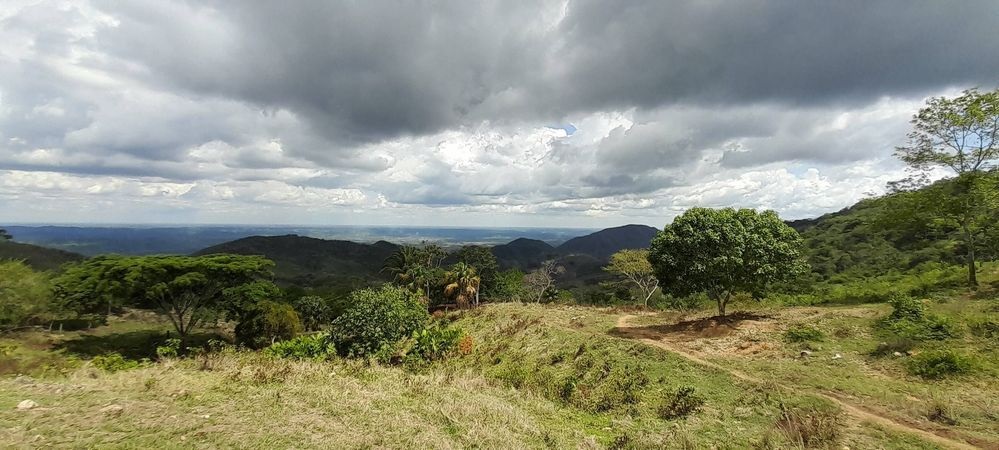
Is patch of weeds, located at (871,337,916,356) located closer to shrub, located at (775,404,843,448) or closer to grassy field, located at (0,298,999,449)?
grassy field, located at (0,298,999,449)

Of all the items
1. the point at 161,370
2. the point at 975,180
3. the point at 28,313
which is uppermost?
the point at 975,180

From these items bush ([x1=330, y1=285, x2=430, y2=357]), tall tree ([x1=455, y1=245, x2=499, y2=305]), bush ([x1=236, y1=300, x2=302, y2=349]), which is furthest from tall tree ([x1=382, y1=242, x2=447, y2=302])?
bush ([x1=330, y1=285, x2=430, y2=357])

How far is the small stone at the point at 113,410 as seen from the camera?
7.68 metres

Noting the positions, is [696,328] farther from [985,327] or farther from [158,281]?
[158,281]

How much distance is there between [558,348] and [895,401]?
1093 centimetres

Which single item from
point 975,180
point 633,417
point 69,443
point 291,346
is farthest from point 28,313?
point 975,180

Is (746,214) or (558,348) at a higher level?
(746,214)

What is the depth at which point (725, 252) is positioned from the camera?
1889 cm

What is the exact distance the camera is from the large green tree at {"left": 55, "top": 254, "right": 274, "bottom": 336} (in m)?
33.7

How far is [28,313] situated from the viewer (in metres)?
44.4

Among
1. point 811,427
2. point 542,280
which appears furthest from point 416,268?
point 811,427

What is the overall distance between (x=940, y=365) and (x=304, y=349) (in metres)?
22.2

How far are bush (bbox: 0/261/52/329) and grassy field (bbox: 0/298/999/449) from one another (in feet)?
123

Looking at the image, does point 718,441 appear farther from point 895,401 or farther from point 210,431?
point 210,431
